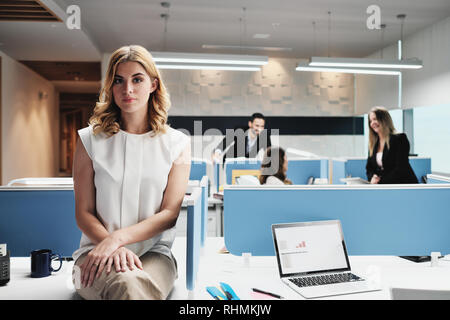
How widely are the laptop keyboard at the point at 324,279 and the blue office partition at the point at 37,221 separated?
1029mm

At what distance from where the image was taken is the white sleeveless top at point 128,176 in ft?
4.18

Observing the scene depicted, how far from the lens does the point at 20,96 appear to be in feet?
25.3

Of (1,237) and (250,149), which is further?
(250,149)

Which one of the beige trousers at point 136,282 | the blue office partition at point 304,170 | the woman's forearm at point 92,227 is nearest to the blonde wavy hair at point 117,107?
the woman's forearm at point 92,227

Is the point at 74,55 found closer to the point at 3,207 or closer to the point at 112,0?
the point at 112,0

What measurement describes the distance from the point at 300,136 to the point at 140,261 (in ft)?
22.7

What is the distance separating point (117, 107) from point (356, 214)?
1131mm

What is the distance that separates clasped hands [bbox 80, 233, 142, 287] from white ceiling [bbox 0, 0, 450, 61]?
12.8 feet

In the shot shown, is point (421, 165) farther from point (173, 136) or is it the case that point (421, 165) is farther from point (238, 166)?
point (173, 136)

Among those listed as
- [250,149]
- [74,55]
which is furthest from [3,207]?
[74,55]

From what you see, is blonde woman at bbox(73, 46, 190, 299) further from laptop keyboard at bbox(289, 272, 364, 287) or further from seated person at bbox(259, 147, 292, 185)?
seated person at bbox(259, 147, 292, 185)

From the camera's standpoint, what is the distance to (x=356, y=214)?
67.4 inches

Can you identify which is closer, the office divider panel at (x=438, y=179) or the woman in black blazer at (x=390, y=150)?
the office divider panel at (x=438, y=179)

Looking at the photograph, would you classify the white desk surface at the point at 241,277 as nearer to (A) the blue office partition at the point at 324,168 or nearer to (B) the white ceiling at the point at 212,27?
(A) the blue office partition at the point at 324,168
